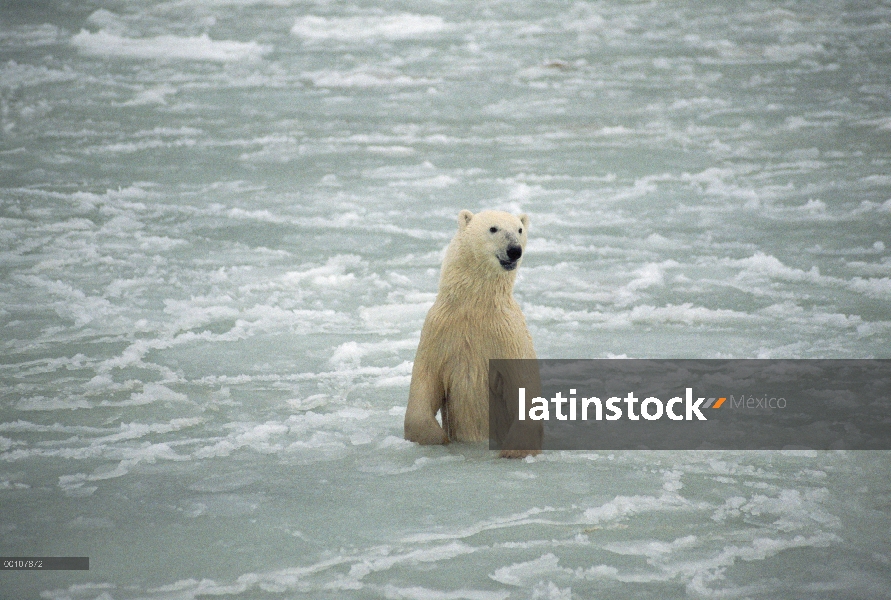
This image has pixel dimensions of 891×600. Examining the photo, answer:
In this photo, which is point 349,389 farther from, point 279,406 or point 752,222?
point 752,222

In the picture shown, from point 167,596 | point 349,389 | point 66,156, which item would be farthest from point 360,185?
Result: point 167,596

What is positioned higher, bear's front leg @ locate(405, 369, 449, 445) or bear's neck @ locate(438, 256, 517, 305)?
bear's neck @ locate(438, 256, 517, 305)

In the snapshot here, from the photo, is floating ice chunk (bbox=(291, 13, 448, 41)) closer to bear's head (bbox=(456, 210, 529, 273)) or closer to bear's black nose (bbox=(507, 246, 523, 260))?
bear's head (bbox=(456, 210, 529, 273))

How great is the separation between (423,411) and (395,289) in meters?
3.15

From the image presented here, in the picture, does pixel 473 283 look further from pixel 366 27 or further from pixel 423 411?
pixel 366 27

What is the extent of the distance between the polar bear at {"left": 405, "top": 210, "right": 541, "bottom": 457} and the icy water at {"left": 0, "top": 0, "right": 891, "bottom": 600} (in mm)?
205

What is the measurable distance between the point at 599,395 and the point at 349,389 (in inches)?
54.7

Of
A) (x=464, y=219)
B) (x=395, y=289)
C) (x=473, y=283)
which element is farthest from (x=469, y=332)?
(x=395, y=289)

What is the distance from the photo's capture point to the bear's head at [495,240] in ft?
16.2

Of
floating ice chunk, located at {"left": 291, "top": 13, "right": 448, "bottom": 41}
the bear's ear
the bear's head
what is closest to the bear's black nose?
the bear's head

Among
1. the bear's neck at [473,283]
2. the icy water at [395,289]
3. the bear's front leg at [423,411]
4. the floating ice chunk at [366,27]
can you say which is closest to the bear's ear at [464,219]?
the bear's neck at [473,283]

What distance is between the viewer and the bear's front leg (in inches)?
202

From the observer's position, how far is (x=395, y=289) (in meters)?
8.21

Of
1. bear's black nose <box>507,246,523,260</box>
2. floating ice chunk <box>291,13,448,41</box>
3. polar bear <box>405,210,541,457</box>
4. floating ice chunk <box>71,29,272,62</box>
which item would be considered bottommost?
polar bear <box>405,210,541,457</box>
